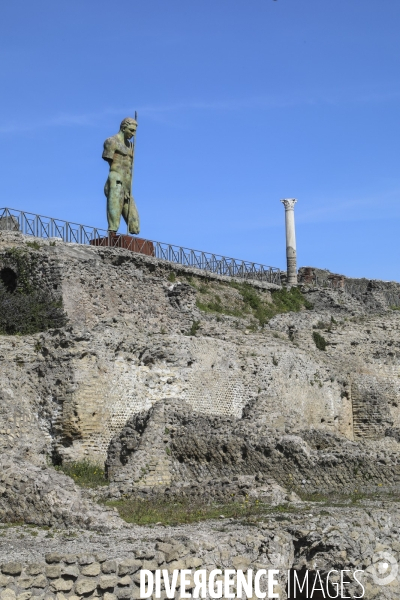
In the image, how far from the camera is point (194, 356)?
81.3 feet

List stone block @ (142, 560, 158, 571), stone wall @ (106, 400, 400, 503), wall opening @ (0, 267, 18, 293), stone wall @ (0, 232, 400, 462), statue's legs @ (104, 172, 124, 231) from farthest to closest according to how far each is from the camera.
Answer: statue's legs @ (104, 172, 124, 231) → wall opening @ (0, 267, 18, 293) → stone wall @ (0, 232, 400, 462) → stone wall @ (106, 400, 400, 503) → stone block @ (142, 560, 158, 571)

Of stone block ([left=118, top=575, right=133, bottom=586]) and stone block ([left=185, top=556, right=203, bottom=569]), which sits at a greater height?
stone block ([left=185, top=556, right=203, bottom=569])

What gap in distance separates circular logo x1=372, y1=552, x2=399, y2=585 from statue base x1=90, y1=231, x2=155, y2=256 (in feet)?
58.9

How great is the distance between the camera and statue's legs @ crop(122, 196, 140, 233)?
31938 mm

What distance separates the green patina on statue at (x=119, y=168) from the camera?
31.2 m

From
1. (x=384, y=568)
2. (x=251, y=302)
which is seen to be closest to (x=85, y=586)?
(x=384, y=568)

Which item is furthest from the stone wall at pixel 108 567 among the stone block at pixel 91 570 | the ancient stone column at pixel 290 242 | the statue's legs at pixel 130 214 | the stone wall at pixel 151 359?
the ancient stone column at pixel 290 242

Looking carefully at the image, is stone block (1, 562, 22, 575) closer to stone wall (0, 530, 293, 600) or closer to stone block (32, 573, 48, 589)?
stone wall (0, 530, 293, 600)

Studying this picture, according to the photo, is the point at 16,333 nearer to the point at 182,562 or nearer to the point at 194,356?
the point at 194,356

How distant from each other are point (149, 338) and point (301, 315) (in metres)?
9.65

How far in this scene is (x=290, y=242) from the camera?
1670 inches

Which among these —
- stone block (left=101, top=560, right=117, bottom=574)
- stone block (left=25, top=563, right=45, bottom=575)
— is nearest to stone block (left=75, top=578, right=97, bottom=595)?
stone block (left=101, top=560, right=117, bottom=574)

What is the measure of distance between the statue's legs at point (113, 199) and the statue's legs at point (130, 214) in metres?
0.45

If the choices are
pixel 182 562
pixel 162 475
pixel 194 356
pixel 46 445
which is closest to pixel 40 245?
pixel 194 356
